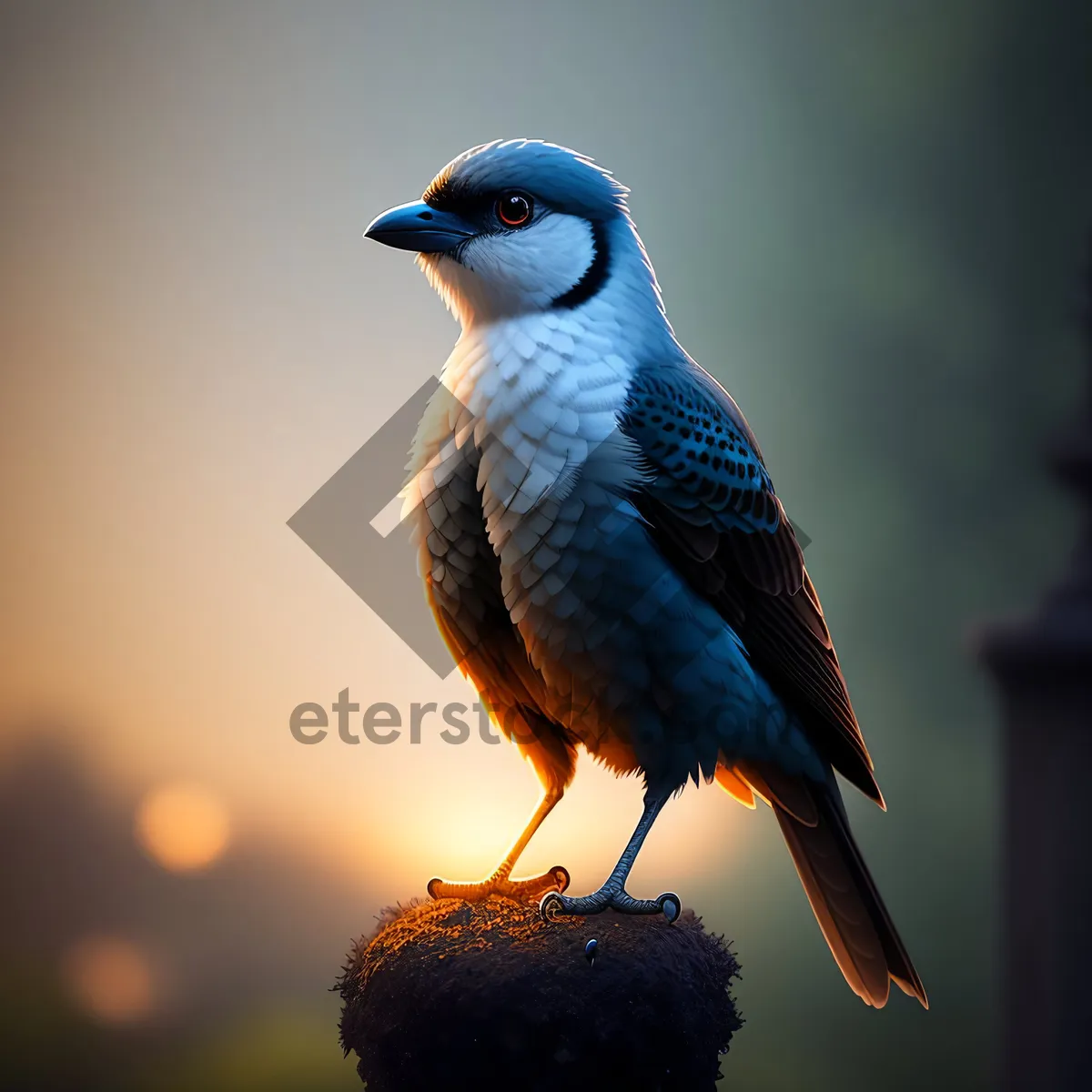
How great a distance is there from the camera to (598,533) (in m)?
1.41

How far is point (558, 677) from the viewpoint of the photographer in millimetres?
1450

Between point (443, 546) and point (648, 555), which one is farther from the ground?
point (443, 546)

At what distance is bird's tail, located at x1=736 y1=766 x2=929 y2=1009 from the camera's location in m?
1.66

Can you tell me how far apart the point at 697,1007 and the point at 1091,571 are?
194 cm

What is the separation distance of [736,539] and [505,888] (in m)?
0.62

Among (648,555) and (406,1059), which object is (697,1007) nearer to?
(406,1059)

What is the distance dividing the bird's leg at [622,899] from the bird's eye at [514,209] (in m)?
0.83

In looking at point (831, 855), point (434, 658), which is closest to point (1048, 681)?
point (831, 855)

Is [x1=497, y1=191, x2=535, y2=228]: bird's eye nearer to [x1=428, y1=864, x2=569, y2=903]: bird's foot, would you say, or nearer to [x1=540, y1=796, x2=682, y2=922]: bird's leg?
[x1=540, y1=796, x2=682, y2=922]: bird's leg

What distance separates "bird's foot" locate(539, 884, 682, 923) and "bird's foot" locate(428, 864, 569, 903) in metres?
0.12

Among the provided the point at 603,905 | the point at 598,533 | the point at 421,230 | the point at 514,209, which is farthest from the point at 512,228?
the point at 603,905

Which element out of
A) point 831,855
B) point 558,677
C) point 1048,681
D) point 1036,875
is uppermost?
point 558,677

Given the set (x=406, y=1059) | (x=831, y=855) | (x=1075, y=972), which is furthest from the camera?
(x=1075, y=972)

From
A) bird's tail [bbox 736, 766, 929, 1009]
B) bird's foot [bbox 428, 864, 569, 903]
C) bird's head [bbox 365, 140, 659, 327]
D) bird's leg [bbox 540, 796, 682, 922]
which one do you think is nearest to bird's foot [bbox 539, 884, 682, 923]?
bird's leg [bbox 540, 796, 682, 922]
